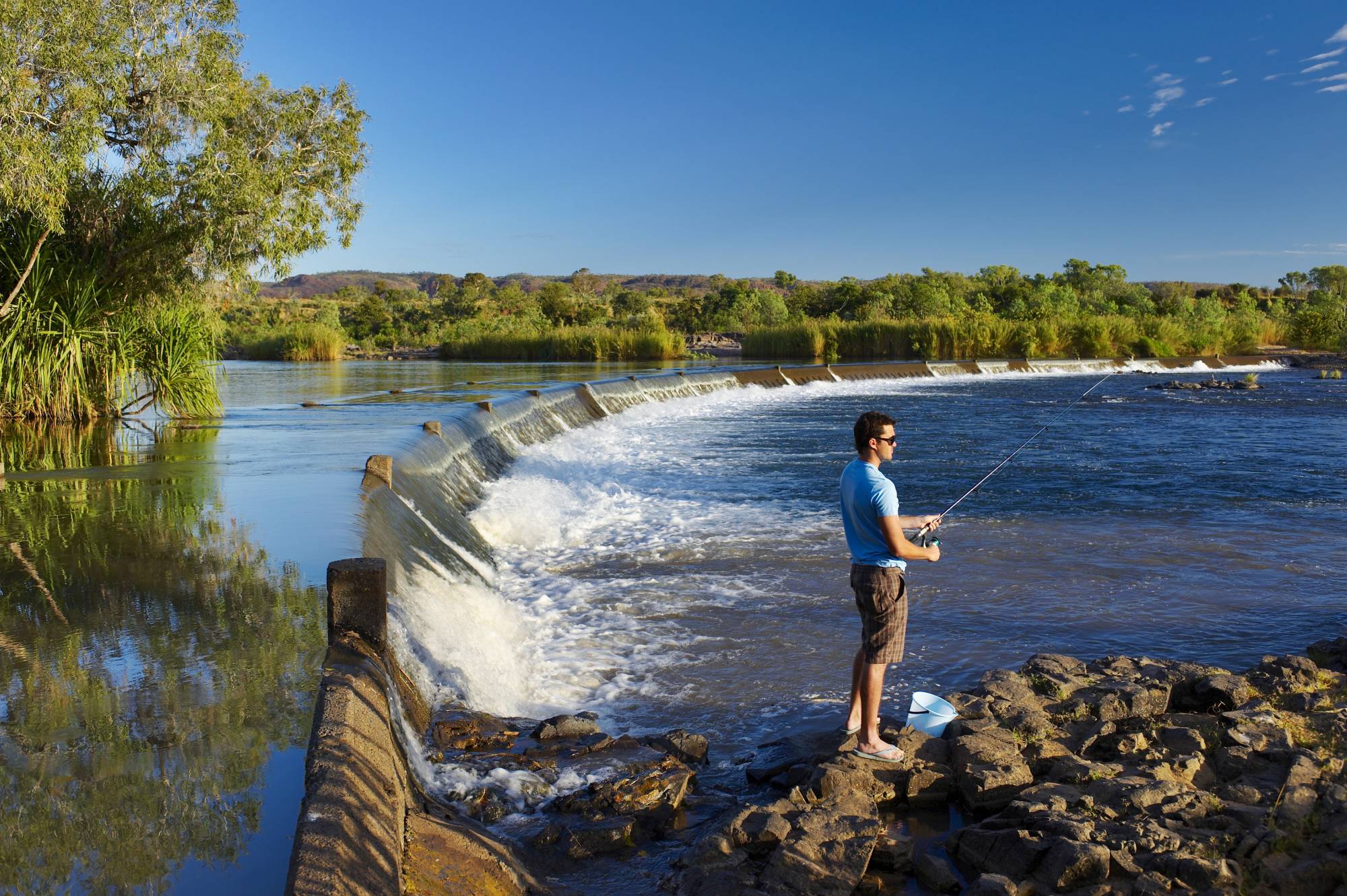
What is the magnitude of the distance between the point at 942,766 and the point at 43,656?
175 inches

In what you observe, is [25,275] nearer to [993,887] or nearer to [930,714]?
[930,714]

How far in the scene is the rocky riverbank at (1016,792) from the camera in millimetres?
3660

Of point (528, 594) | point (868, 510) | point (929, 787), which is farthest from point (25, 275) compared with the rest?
point (929, 787)

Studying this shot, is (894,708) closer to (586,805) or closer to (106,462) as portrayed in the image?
(586,805)

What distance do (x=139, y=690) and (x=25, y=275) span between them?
11193 mm

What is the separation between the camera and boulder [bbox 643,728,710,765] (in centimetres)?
498

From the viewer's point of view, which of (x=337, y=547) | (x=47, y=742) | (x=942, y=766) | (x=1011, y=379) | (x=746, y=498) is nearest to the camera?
(x=47, y=742)

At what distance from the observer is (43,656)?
4863 mm

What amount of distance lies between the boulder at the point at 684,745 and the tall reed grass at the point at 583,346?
46.9 metres

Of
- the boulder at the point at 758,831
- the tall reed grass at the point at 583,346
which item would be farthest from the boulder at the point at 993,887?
the tall reed grass at the point at 583,346

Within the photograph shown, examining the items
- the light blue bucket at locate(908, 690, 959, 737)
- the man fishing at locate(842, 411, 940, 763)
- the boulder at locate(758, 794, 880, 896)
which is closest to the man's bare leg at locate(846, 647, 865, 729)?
the man fishing at locate(842, 411, 940, 763)

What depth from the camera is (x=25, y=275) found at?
1307 centimetres

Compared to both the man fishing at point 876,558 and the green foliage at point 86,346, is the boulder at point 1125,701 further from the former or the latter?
the green foliage at point 86,346

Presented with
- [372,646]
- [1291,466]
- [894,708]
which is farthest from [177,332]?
[1291,466]
